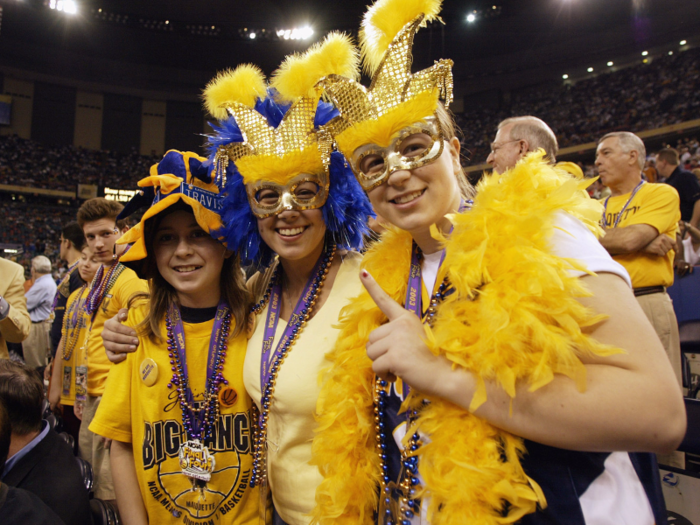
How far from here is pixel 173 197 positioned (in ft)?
5.40

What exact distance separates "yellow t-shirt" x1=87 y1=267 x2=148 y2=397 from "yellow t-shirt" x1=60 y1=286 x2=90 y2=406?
0.50 feet

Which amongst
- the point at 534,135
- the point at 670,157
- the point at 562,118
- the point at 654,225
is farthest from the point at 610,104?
the point at 534,135

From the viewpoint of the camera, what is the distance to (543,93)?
1981cm

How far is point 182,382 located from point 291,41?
67.3ft

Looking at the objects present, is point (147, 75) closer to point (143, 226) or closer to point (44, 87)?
point (44, 87)

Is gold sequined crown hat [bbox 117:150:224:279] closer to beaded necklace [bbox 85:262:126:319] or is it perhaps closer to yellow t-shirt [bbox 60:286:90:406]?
beaded necklace [bbox 85:262:126:319]

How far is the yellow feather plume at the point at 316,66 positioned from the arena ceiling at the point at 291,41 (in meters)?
16.5

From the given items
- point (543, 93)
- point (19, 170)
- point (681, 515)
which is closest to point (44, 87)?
point (19, 170)

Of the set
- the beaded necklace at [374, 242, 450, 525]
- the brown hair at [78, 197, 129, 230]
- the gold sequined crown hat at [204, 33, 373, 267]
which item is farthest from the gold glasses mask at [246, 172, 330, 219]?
the brown hair at [78, 197, 129, 230]

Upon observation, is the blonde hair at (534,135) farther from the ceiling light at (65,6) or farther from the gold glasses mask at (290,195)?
the ceiling light at (65,6)

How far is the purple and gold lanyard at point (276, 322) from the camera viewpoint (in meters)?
1.54

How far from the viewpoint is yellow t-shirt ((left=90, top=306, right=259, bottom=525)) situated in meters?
1.55

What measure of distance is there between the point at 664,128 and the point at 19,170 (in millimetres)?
25760

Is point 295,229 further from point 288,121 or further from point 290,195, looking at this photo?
point 288,121
